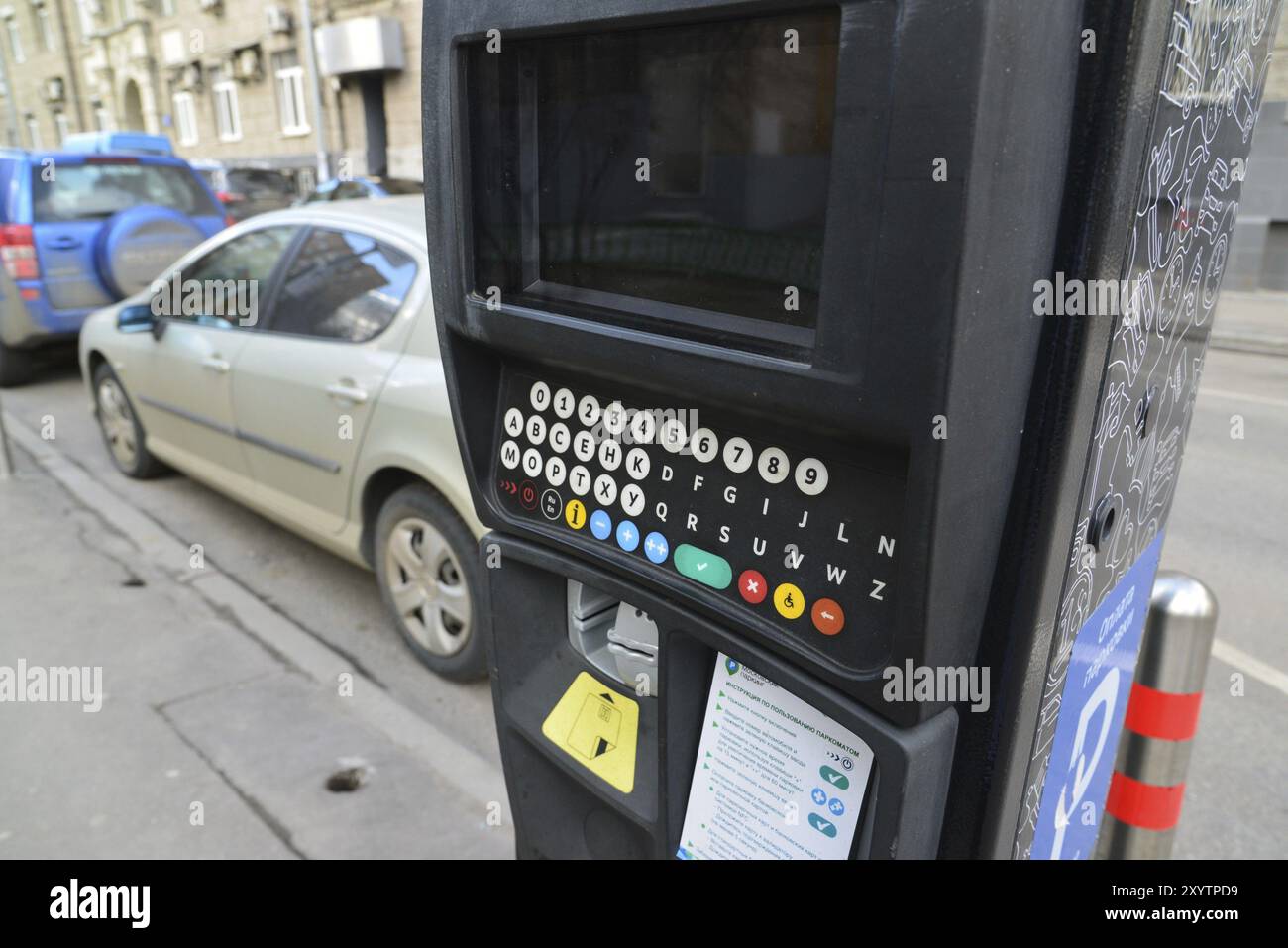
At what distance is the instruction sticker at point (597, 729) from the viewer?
4.45 ft

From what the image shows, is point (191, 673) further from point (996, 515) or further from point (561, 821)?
point (996, 515)

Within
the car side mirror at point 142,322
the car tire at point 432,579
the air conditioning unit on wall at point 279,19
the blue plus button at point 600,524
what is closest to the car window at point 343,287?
the car tire at point 432,579

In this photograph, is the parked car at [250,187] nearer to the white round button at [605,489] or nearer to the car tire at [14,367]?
the car tire at [14,367]

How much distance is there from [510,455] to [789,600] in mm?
471

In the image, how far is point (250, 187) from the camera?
45.4ft

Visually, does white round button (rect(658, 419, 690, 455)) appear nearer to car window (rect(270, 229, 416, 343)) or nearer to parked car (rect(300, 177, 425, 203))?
car window (rect(270, 229, 416, 343))

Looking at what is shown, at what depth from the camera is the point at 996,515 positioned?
90cm

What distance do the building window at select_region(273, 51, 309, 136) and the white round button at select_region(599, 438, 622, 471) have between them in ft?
71.2

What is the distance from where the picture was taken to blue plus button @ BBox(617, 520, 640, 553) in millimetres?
1157

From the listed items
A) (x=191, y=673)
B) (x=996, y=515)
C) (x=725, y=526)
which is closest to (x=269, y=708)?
(x=191, y=673)

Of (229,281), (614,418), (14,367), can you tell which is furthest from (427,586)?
(14,367)

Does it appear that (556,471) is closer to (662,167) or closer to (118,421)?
(662,167)

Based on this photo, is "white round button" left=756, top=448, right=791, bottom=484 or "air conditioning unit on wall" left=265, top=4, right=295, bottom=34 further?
"air conditioning unit on wall" left=265, top=4, right=295, bottom=34

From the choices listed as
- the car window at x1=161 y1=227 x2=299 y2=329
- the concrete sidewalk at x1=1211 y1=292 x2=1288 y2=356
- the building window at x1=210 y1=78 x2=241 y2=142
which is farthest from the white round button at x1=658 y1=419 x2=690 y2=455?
the building window at x1=210 y1=78 x2=241 y2=142
